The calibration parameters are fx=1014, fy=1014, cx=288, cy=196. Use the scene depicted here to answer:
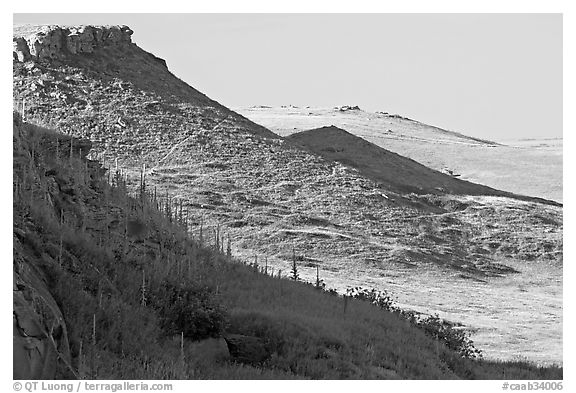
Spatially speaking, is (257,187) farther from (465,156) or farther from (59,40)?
(465,156)

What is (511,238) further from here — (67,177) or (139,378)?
(139,378)

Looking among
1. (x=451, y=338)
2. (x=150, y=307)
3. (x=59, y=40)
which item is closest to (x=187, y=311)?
(x=150, y=307)

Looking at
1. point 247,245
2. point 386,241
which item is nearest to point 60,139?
point 247,245

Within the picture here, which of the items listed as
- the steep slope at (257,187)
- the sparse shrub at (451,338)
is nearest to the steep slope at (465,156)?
the steep slope at (257,187)

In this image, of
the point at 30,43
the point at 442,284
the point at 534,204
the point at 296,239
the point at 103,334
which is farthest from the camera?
the point at 534,204

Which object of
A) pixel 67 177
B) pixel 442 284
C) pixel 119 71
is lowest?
pixel 442 284

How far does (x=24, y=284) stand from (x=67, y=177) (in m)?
6.55

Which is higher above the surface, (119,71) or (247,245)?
(119,71)

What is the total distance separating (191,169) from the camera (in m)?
37.4

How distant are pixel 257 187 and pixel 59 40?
37.4 ft

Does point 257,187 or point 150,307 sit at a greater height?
point 257,187

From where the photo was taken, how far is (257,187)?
3709 cm

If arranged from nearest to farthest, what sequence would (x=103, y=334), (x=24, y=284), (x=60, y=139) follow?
(x=24, y=284) → (x=103, y=334) → (x=60, y=139)

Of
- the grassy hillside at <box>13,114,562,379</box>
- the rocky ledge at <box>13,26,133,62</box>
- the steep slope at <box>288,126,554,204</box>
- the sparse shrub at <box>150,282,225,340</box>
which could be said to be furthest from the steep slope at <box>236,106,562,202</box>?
the sparse shrub at <box>150,282,225,340</box>
